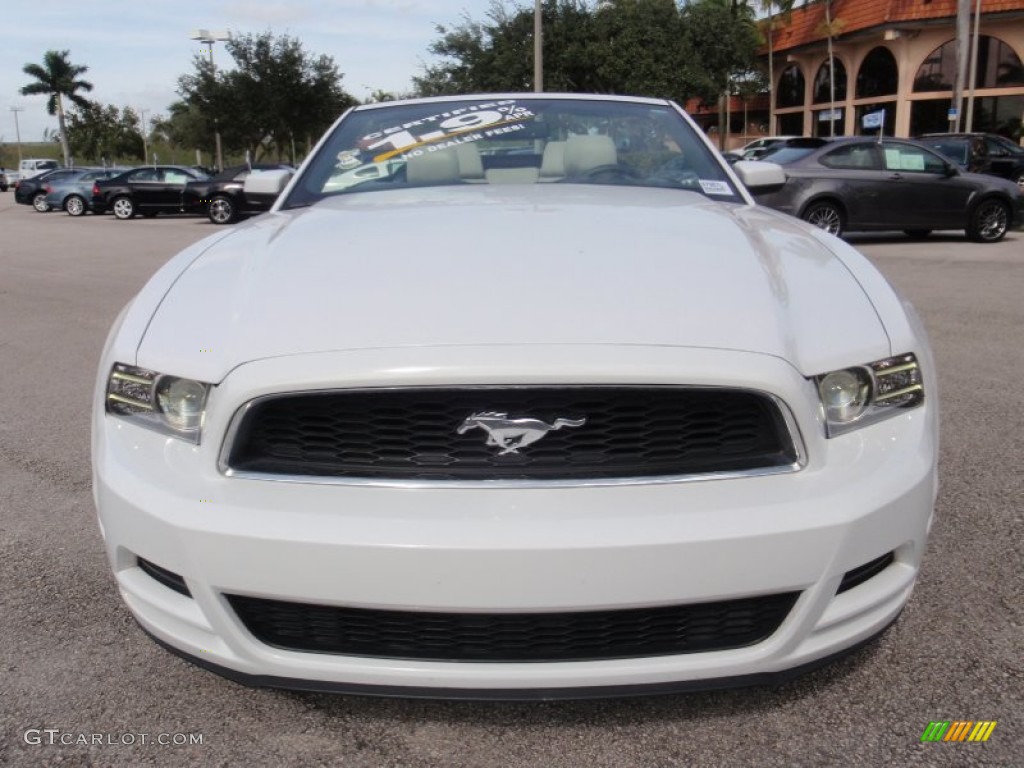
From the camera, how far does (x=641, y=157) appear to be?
333 centimetres

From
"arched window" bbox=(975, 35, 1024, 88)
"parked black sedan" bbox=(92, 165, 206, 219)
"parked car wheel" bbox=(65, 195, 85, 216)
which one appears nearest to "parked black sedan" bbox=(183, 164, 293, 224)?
"parked black sedan" bbox=(92, 165, 206, 219)

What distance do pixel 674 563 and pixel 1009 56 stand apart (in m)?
39.9

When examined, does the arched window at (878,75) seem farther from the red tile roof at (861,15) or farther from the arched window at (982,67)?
the red tile roof at (861,15)

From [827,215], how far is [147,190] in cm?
1783

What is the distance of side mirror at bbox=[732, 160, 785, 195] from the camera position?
11.1 ft

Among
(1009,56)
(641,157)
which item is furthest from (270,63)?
(641,157)

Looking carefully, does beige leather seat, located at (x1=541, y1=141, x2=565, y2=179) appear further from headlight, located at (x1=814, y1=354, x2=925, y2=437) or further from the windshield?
headlight, located at (x1=814, y1=354, x2=925, y2=437)

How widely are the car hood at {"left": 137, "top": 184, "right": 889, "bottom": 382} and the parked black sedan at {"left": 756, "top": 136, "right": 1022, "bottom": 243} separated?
32.3ft

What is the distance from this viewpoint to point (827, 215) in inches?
473

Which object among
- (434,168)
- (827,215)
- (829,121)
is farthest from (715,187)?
(829,121)

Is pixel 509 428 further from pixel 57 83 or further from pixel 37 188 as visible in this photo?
pixel 57 83

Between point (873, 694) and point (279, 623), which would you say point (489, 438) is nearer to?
point (279, 623)
